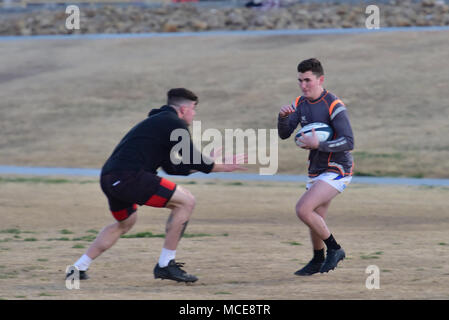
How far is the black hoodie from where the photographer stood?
737 centimetres

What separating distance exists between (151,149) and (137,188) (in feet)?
1.26

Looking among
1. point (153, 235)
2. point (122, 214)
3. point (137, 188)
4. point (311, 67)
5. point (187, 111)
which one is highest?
point (311, 67)

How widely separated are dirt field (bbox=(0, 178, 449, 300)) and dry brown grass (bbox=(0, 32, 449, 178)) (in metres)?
3.78

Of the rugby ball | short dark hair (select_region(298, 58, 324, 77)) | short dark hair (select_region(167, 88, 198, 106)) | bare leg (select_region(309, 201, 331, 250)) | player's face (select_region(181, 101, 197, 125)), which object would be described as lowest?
bare leg (select_region(309, 201, 331, 250))

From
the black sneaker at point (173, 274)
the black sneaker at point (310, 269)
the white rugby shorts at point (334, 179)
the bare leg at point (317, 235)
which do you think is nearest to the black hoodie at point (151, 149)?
the black sneaker at point (173, 274)

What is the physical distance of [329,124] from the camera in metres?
8.05

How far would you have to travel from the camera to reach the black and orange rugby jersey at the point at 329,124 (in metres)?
7.83

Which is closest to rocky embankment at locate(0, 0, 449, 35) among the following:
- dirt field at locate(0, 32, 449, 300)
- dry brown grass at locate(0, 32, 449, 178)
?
dry brown grass at locate(0, 32, 449, 178)

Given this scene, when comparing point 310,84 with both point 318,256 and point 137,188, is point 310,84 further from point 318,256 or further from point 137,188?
point 137,188

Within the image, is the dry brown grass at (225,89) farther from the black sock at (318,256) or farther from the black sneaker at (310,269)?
the black sneaker at (310,269)

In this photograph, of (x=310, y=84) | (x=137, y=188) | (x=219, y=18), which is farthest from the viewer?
(x=219, y=18)

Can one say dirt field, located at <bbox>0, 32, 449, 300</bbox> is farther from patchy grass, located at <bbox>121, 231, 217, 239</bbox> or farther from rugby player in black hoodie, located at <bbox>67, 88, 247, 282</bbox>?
rugby player in black hoodie, located at <bbox>67, 88, 247, 282</bbox>

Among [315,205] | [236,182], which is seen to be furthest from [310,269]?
[236,182]

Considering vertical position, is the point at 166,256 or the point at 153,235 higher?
the point at 166,256
